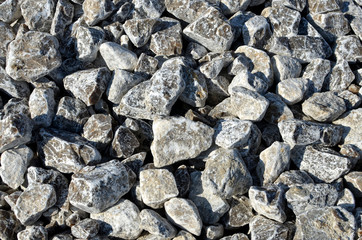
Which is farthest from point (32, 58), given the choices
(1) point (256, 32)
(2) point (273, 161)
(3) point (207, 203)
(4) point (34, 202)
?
(2) point (273, 161)

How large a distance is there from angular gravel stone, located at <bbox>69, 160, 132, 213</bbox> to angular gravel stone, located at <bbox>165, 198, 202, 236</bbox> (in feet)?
1.06

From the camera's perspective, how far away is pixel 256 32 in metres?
3.45

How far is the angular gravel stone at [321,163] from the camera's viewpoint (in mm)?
2791

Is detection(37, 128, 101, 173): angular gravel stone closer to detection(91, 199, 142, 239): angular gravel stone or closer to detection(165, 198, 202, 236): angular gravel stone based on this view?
detection(91, 199, 142, 239): angular gravel stone

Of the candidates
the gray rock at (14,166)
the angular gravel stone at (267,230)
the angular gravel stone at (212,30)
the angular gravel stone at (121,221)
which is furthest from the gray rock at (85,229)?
the angular gravel stone at (212,30)

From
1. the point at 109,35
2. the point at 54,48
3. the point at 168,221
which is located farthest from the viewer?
the point at 109,35

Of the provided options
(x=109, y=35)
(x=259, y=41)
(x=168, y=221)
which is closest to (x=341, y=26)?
(x=259, y=41)

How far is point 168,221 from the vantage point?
2.65 m

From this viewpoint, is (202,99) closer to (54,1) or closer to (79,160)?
(79,160)

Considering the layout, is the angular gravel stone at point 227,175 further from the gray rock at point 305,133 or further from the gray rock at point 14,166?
the gray rock at point 14,166

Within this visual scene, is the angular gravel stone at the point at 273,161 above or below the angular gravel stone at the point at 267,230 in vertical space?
above

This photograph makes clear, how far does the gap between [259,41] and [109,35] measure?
50.0 inches

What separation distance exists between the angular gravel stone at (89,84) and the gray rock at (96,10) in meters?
0.53

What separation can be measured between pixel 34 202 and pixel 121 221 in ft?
1.87
